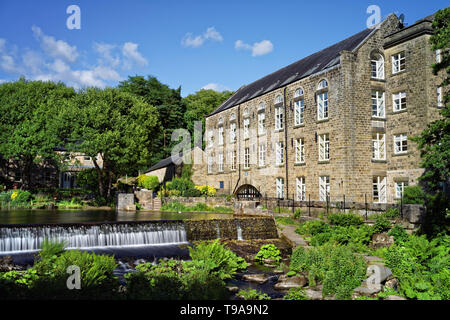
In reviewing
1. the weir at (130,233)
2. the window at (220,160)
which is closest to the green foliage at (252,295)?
the weir at (130,233)

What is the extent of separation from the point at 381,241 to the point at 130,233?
12152mm

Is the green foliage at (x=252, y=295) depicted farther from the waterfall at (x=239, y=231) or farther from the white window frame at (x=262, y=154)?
the white window frame at (x=262, y=154)

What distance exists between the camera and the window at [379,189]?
27.2 metres

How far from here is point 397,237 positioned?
57.5ft

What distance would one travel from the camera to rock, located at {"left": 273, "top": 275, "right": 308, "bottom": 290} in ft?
39.7

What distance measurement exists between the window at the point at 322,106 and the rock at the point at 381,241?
11968 millimetres

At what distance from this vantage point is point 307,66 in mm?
32719

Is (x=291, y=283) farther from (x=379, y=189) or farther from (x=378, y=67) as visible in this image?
(x=378, y=67)

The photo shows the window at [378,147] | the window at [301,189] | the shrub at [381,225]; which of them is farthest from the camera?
the window at [301,189]

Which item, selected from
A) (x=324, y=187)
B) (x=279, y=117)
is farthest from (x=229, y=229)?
(x=279, y=117)

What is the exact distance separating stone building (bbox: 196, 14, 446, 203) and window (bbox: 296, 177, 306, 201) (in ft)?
0.26

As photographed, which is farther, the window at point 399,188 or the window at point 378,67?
the window at point 378,67

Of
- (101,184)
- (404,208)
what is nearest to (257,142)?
(101,184)

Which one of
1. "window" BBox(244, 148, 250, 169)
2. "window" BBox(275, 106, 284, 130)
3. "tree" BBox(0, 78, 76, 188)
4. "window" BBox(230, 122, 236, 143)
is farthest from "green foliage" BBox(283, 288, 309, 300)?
"tree" BBox(0, 78, 76, 188)
